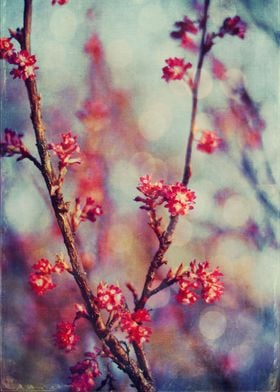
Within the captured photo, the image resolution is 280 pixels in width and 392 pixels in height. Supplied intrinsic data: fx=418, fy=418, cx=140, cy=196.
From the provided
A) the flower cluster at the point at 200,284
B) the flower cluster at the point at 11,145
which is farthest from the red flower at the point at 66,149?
the flower cluster at the point at 200,284

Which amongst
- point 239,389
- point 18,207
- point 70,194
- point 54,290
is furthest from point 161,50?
point 239,389

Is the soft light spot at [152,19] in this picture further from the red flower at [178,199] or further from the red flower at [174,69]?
the red flower at [178,199]

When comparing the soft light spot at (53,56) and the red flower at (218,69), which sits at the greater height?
the soft light spot at (53,56)

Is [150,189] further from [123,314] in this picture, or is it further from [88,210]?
[123,314]

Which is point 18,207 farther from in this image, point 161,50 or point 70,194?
point 161,50

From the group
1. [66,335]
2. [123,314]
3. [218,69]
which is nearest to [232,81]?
[218,69]

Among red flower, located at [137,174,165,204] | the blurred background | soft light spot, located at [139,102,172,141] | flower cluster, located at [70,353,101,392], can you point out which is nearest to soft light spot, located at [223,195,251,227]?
the blurred background
